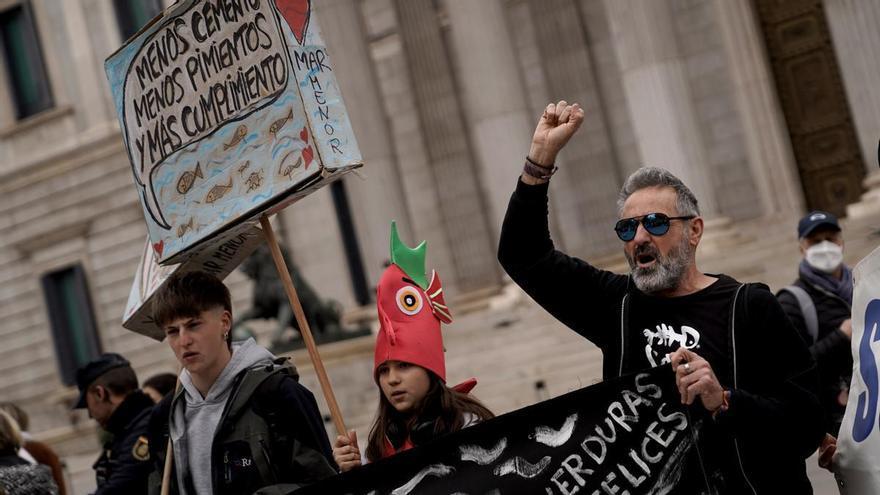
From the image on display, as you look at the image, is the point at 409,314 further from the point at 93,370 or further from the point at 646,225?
the point at 93,370

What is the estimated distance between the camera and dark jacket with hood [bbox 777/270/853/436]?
6.94 metres

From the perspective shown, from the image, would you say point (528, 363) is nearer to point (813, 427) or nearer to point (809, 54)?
point (809, 54)

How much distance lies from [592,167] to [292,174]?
21.2 metres

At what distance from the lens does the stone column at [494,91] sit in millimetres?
21281

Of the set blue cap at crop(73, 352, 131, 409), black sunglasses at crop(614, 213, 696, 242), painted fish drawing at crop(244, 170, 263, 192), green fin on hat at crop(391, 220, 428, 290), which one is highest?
painted fish drawing at crop(244, 170, 263, 192)

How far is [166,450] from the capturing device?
16.4ft

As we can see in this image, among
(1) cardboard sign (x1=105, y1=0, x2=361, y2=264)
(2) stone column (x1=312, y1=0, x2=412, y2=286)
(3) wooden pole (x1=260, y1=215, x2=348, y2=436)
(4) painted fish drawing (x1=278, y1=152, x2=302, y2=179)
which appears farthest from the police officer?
(2) stone column (x1=312, y1=0, x2=412, y2=286)

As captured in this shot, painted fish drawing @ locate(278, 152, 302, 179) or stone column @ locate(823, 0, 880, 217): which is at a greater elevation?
stone column @ locate(823, 0, 880, 217)

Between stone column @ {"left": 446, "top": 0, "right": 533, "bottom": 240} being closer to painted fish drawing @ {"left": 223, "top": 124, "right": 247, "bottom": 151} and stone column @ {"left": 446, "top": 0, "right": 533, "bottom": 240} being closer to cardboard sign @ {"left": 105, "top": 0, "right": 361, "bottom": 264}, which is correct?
cardboard sign @ {"left": 105, "top": 0, "right": 361, "bottom": 264}

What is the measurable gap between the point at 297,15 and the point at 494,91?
16.7 metres

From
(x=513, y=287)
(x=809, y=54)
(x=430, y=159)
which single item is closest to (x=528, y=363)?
(x=513, y=287)

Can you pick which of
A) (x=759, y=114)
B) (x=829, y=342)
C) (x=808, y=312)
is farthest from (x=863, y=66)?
(x=829, y=342)

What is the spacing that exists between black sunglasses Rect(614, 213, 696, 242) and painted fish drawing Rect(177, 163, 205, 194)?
68.8 inches

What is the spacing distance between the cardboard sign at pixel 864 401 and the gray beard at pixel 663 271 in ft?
1.93
